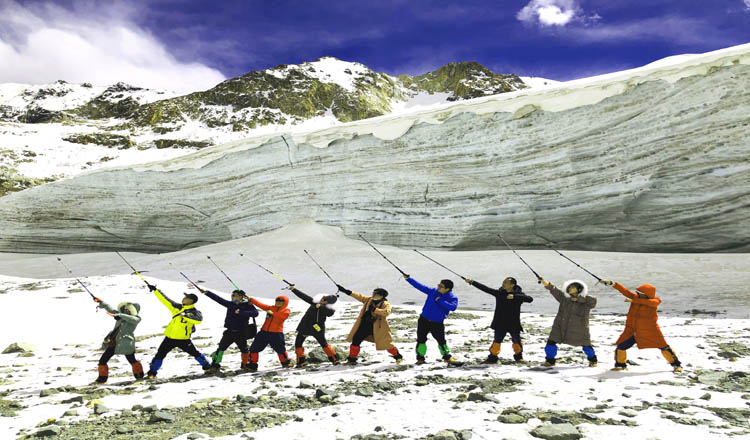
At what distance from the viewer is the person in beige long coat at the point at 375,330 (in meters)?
6.61

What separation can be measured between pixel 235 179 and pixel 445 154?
10.7m

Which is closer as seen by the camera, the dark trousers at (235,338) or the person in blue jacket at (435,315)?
the person in blue jacket at (435,315)

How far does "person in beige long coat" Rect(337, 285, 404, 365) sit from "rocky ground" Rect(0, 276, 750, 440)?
218 millimetres

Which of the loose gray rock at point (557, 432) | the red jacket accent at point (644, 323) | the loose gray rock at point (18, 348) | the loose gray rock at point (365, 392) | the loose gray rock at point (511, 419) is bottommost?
the loose gray rock at point (18, 348)

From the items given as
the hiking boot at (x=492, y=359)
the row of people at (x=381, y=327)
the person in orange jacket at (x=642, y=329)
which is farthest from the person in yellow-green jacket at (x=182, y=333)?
the person in orange jacket at (x=642, y=329)

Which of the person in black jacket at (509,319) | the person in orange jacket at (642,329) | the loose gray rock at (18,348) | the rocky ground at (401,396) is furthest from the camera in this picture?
the loose gray rock at (18,348)

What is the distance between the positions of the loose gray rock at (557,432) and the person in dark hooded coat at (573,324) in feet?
7.97

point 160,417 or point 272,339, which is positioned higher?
point 272,339

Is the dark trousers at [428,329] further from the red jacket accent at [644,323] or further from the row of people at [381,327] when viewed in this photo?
the red jacket accent at [644,323]

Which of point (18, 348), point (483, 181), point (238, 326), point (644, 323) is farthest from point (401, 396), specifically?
point (483, 181)

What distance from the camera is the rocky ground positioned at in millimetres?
3947

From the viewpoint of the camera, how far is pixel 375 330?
6.65m

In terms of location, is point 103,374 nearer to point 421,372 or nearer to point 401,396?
point 401,396

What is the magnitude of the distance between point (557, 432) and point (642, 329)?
9.84 ft
